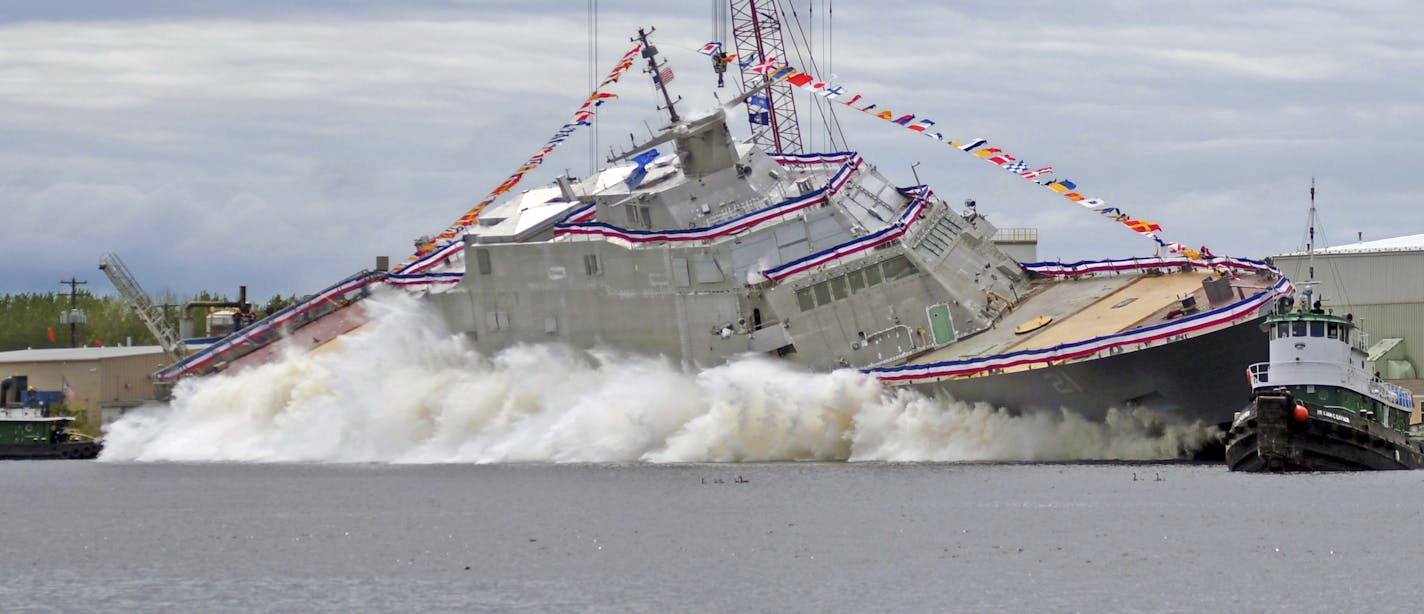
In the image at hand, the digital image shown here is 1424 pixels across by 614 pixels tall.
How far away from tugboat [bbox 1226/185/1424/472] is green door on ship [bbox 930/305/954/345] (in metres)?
11.5

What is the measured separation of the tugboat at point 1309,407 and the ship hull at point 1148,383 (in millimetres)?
1872

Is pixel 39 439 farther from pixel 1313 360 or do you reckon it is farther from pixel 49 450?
pixel 1313 360

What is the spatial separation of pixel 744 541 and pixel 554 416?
2629 cm

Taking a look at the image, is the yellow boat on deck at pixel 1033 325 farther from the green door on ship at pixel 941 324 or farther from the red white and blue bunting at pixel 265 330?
the red white and blue bunting at pixel 265 330

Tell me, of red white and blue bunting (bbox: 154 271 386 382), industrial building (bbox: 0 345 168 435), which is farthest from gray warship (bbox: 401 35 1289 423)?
industrial building (bbox: 0 345 168 435)

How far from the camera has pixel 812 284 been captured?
241ft

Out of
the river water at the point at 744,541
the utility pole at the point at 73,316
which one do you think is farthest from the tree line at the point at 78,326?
the river water at the point at 744,541

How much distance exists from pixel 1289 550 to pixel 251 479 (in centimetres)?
3690

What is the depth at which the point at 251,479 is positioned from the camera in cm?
7325

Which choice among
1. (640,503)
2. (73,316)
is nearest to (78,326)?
(73,316)

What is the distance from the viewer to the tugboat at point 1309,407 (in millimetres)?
60656

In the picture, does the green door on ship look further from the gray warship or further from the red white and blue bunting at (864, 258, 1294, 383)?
the red white and blue bunting at (864, 258, 1294, 383)

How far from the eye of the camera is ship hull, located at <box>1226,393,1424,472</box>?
60.4m

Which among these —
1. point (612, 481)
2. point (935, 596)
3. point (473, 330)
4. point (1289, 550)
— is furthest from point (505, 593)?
point (473, 330)
